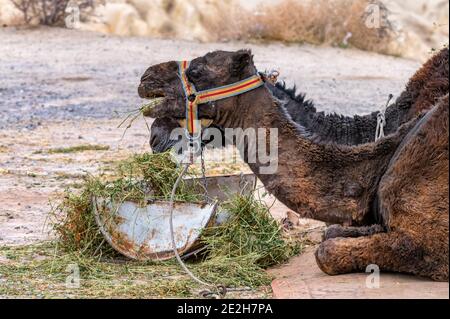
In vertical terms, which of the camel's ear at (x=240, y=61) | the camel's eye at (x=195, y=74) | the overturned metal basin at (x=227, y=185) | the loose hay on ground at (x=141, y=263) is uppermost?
the camel's ear at (x=240, y=61)

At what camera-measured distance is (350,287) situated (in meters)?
6.27

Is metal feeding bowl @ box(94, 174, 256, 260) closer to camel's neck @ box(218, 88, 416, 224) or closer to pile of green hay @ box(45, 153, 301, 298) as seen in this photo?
pile of green hay @ box(45, 153, 301, 298)

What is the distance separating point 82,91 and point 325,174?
11.2 metres

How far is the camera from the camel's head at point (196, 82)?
23.4 ft

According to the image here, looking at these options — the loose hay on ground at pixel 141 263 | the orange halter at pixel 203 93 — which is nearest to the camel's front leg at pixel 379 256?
the loose hay on ground at pixel 141 263

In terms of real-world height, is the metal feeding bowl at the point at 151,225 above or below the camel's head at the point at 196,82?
below

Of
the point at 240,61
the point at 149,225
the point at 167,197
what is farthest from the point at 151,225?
the point at 240,61

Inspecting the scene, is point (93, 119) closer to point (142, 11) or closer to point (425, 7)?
point (142, 11)

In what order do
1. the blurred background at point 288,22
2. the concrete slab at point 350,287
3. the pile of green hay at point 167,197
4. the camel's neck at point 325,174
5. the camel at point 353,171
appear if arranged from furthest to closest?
the blurred background at point 288,22, the pile of green hay at point 167,197, the camel's neck at point 325,174, the camel at point 353,171, the concrete slab at point 350,287

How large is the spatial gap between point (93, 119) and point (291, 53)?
7392 mm

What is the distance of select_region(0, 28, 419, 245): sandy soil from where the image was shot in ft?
34.5

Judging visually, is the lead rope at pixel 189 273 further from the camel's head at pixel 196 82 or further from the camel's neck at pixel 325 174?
the camel's neck at pixel 325 174

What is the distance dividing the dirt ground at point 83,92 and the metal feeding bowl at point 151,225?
38.5 inches

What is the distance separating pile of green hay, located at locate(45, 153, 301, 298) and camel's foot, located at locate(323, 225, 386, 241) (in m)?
0.43
